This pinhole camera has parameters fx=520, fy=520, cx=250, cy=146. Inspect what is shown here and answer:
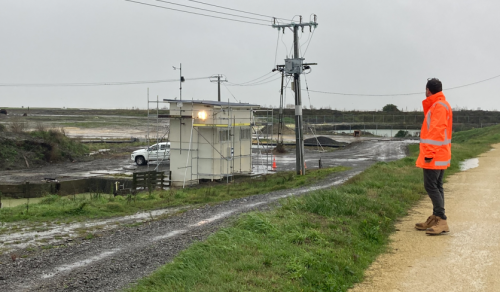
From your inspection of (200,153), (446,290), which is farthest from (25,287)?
(200,153)

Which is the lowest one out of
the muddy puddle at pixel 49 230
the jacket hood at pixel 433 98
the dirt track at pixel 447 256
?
the muddy puddle at pixel 49 230

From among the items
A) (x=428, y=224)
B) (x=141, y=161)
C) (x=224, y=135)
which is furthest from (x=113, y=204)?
(x=141, y=161)

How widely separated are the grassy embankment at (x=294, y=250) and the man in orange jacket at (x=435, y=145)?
91 centimetres

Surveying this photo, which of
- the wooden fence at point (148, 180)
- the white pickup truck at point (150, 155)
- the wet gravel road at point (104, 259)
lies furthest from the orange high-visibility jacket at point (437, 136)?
the white pickup truck at point (150, 155)

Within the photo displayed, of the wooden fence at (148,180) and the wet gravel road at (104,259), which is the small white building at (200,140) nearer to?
the wooden fence at (148,180)

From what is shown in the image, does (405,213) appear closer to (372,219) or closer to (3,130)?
(372,219)

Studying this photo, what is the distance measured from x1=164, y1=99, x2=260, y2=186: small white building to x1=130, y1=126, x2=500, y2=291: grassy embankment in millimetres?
17657

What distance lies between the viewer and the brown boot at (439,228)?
26.2 ft

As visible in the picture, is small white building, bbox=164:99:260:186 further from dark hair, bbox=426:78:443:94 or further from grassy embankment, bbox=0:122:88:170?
dark hair, bbox=426:78:443:94

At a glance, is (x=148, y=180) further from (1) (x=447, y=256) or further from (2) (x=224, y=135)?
(1) (x=447, y=256)

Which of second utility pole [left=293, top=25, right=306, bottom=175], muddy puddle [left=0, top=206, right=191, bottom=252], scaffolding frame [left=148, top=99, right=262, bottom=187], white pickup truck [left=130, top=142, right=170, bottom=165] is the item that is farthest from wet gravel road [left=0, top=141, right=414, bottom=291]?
white pickup truck [left=130, top=142, right=170, bottom=165]

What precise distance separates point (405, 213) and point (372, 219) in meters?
1.47

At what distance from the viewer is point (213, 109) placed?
92.6 ft

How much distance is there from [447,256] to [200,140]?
872 inches
